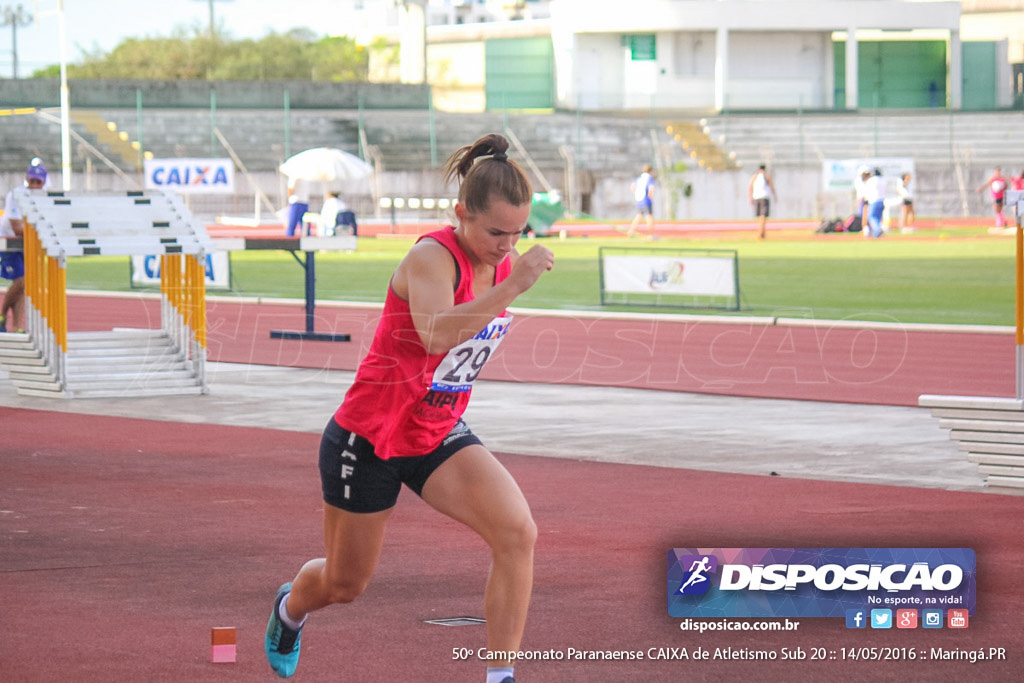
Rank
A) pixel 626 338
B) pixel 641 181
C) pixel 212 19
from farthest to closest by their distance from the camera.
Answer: pixel 212 19
pixel 641 181
pixel 626 338

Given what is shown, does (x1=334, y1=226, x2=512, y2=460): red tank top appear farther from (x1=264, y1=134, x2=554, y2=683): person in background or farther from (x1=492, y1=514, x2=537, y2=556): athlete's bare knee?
(x1=492, y1=514, x2=537, y2=556): athlete's bare knee

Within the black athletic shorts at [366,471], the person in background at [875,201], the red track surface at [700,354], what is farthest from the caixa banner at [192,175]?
the black athletic shorts at [366,471]

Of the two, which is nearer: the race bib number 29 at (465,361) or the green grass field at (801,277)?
the race bib number 29 at (465,361)

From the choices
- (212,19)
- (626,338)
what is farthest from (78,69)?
(626,338)

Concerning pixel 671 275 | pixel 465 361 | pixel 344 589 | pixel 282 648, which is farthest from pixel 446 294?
pixel 671 275

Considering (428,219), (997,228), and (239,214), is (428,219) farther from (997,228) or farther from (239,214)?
(997,228)

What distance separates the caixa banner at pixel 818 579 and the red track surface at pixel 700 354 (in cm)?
734

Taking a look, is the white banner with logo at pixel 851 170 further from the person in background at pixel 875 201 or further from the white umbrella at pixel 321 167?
the white umbrella at pixel 321 167

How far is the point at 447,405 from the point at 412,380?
0.50 feet

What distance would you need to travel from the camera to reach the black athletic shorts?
5.05 metres

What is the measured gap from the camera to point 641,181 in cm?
4059

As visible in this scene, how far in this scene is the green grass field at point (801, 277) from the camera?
21.4 m

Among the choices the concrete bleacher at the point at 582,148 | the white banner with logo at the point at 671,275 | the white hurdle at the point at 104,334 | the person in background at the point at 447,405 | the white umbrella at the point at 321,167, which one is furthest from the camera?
the concrete bleacher at the point at 582,148

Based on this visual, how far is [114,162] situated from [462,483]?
48470mm
